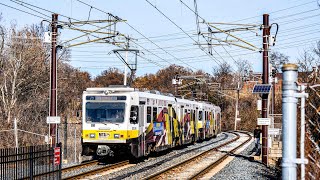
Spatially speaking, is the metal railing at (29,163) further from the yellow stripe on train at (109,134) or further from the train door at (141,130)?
the train door at (141,130)

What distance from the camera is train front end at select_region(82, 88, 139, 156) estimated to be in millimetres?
21484

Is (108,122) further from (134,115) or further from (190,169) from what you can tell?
(190,169)

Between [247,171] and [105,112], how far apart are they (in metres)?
6.46

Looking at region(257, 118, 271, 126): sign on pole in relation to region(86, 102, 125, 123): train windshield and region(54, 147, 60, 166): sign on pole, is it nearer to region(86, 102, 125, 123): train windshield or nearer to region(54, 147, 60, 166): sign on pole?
region(86, 102, 125, 123): train windshield

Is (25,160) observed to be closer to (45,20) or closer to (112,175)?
(112,175)

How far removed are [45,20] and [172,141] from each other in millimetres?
10020

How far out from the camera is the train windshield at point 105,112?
21703 mm

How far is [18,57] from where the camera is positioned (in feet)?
133

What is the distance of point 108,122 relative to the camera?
21.7 m

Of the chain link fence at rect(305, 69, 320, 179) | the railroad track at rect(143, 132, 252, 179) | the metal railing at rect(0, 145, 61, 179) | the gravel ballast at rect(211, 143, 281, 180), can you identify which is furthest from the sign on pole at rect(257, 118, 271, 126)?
the chain link fence at rect(305, 69, 320, 179)

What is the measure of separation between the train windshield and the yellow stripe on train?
1.56ft

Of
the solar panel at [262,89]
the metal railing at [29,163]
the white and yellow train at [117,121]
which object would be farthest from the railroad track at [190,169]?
the metal railing at [29,163]

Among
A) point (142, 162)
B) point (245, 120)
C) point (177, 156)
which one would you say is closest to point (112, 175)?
point (142, 162)

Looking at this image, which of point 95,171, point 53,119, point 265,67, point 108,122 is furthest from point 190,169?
point 53,119
